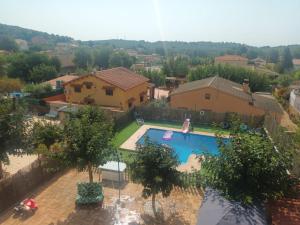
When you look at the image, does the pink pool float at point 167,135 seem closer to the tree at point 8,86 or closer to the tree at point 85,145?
the tree at point 85,145

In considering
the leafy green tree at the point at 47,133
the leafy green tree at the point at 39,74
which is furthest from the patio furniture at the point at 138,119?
the leafy green tree at the point at 39,74

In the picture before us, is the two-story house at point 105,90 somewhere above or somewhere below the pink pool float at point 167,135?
above

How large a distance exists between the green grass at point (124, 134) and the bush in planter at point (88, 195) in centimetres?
972

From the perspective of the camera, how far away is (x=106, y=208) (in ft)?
46.1

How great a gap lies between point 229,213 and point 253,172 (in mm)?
1595

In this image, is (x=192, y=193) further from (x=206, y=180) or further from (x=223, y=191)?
(x=223, y=191)

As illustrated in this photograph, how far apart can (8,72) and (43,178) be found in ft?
164

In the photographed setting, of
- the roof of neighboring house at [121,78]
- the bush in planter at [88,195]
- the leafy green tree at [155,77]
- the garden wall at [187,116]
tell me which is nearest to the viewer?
the bush in planter at [88,195]

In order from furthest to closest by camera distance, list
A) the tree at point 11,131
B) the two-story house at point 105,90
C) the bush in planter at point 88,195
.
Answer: the two-story house at point 105,90 < the tree at point 11,131 < the bush in planter at point 88,195

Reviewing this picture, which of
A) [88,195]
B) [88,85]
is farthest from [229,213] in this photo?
[88,85]

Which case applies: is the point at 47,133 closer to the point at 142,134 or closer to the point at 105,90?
the point at 142,134

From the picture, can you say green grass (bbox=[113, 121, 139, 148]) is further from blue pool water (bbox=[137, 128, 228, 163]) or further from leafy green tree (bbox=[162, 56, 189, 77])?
leafy green tree (bbox=[162, 56, 189, 77])

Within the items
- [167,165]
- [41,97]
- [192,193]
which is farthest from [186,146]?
[41,97]

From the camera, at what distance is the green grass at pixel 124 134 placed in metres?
24.8
